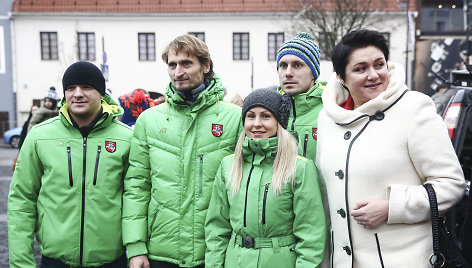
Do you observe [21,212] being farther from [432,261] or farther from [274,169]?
[432,261]

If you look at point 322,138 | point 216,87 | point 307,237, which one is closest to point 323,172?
point 322,138

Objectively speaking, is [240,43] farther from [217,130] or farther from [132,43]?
[217,130]

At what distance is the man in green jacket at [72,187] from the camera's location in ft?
9.72

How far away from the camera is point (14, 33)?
87.8 feet

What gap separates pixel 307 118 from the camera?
3.23 meters

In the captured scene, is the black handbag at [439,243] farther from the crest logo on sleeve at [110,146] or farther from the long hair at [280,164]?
the crest logo on sleeve at [110,146]

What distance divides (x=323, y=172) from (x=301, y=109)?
75cm

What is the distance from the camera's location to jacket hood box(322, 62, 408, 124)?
93.2 inches

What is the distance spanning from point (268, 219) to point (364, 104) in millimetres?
865

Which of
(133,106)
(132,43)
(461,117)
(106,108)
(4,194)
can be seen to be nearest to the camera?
(106,108)

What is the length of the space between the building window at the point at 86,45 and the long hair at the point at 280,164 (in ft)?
87.6

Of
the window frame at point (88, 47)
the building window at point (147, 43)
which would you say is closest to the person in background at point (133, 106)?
the building window at point (147, 43)

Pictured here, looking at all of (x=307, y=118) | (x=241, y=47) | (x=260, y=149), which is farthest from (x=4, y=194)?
(x=241, y=47)

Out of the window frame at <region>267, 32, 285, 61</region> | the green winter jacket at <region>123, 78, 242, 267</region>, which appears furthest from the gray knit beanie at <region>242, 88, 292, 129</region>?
the window frame at <region>267, 32, 285, 61</region>
